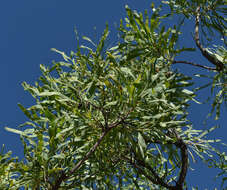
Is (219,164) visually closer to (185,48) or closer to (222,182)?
(222,182)

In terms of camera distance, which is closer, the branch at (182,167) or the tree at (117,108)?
the tree at (117,108)

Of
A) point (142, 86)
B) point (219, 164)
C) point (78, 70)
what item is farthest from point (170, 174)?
point (142, 86)

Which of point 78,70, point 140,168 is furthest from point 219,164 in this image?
point 78,70

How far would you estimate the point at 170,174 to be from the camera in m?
1.89

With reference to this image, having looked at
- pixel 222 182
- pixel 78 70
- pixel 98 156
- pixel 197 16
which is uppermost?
pixel 197 16

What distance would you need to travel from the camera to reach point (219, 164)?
178cm

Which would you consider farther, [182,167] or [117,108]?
[182,167]

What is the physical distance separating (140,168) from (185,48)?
727 mm

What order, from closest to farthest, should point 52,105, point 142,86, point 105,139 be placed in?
point 142,86, point 105,139, point 52,105

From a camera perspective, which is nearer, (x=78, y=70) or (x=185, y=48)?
(x=185, y=48)

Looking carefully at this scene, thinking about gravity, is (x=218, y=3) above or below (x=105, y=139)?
above

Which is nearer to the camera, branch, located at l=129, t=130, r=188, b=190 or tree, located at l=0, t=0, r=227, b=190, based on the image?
tree, located at l=0, t=0, r=227, b=190

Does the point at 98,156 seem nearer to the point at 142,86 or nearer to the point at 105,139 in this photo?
the point at 105,139

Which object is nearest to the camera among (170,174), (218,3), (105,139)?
(105,139)
